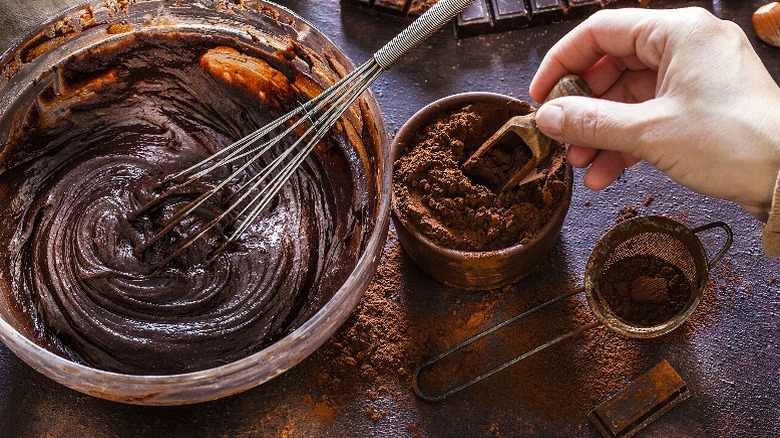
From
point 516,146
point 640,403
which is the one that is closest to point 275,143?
point 516,146

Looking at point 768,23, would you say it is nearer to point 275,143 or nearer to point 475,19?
point 475,19

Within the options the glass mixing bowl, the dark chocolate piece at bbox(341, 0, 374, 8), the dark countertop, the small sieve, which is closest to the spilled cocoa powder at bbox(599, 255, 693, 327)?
the small sieve

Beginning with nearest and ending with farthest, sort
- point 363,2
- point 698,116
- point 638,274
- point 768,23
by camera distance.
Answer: point 698,116
point 638,274
point 768,23
point 363,2

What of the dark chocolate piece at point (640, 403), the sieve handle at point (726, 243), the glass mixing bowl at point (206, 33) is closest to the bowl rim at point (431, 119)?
the glass mixing bowl at point (206, 33)

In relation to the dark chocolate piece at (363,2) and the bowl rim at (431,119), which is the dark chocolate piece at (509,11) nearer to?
the dark chocolate piece at (363,2)

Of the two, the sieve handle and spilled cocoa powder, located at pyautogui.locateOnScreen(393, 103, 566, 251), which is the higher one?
spilled cocoa powder, located at pyautogui.locateOnScreen(393, 103, 566, 251)

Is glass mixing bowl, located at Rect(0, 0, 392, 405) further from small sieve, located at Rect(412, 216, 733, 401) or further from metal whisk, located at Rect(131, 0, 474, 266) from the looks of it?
small sieve, located at Rect(412, 216, 733, 401)

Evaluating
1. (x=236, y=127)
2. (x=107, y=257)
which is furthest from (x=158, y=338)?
(x=236, y=127)
